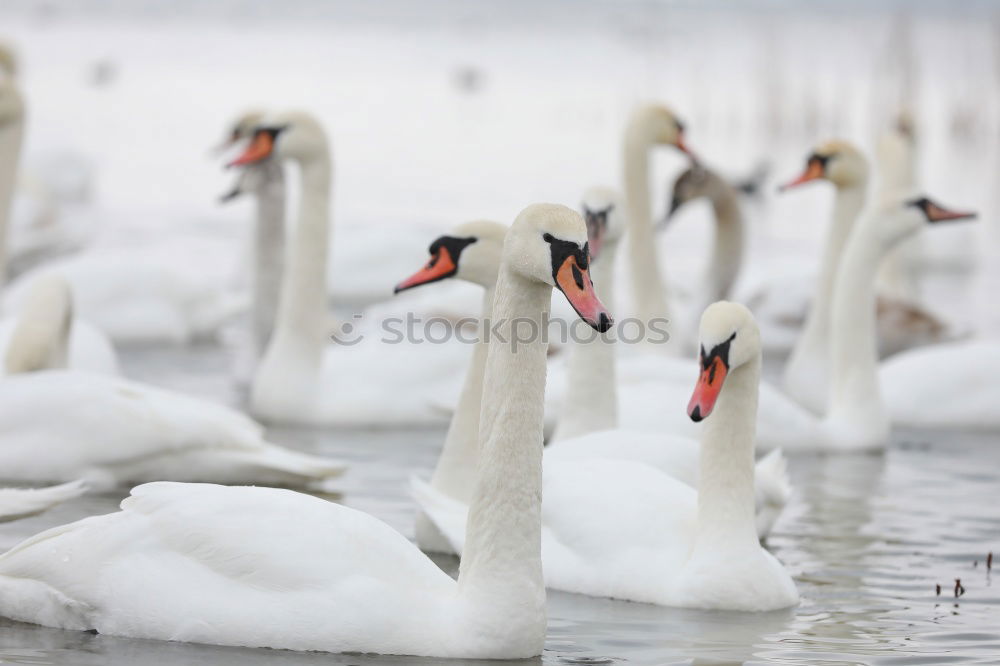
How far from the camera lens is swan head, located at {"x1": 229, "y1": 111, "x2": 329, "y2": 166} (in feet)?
34.1

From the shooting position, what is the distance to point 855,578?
711 centimetres

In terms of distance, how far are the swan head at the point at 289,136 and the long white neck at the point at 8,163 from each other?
149 centimetres

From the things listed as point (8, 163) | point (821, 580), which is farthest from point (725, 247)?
point (821, 580)

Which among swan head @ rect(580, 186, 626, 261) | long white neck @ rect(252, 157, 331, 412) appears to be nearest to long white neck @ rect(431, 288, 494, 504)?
swan head @ rect(580, 186, 626, 261)

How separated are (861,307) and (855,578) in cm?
345

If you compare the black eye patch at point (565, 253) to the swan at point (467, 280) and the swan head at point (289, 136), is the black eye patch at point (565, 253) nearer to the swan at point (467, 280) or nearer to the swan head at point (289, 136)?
the swan at point (467, 280)

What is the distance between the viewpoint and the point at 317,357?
10320mm

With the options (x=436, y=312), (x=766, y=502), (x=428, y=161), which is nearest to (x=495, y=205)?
(x=428, y=161)

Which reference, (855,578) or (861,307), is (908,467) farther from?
(855,578)

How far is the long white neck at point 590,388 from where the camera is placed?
8102 millimetres

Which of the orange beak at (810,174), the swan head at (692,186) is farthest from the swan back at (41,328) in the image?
the swan head at (692,186)

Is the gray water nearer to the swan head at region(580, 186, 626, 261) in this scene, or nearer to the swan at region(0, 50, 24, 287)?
the swan head at region(580, 186, 626, 261)

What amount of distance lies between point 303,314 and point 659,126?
2658mm

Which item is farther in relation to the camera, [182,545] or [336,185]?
[336,185]
